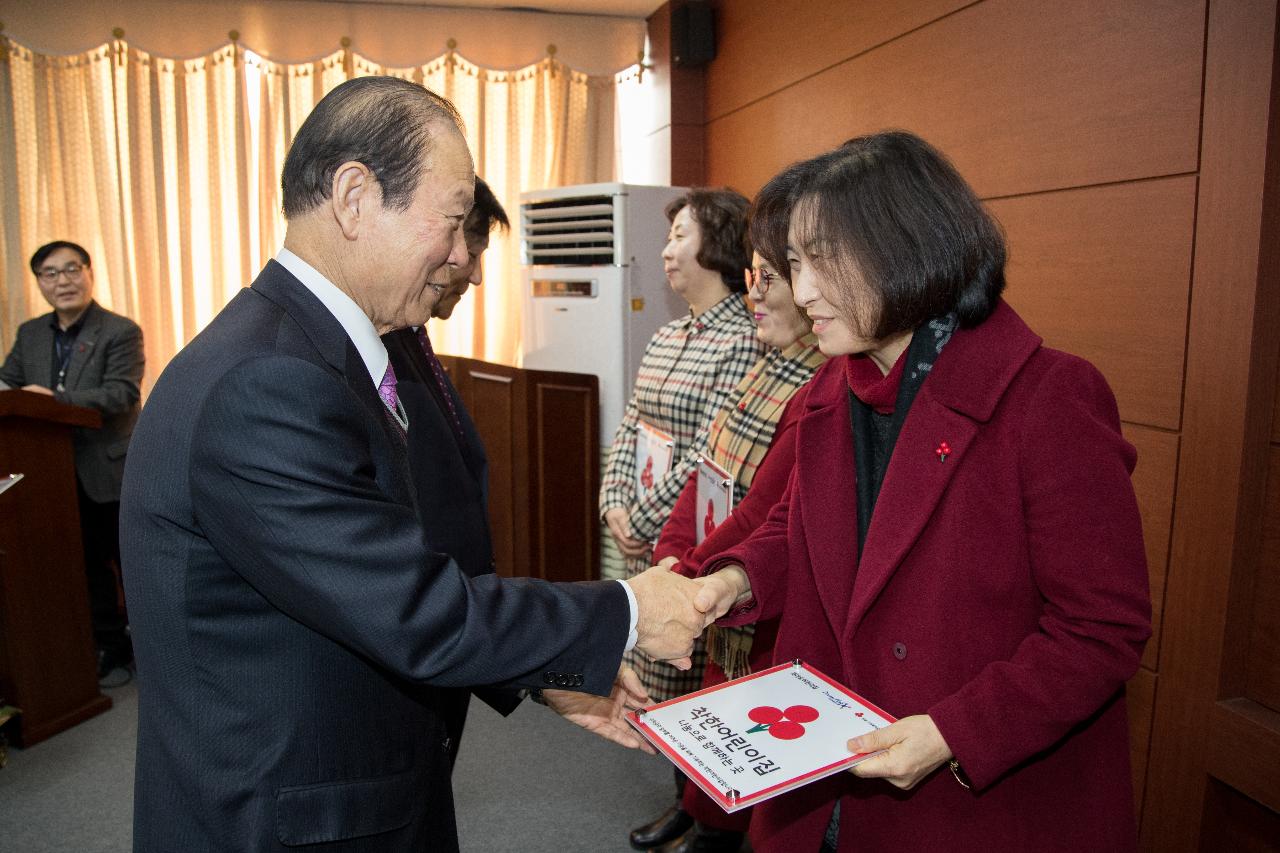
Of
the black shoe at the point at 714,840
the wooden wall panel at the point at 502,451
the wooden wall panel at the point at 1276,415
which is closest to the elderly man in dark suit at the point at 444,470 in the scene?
the black shoe at the point at 714,840

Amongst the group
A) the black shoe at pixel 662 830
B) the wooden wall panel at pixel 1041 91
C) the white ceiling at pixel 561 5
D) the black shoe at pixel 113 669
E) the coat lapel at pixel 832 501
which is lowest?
the black shoe at pixel 113 669

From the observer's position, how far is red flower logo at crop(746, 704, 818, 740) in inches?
43.6

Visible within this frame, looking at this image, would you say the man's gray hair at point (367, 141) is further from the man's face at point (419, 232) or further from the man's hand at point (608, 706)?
the man's hand at point (608, 706)

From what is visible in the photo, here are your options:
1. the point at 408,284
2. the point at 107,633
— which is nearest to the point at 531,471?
the point at 107,633

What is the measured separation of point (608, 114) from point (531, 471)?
6.49 ft

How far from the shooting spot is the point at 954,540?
1.14 metres

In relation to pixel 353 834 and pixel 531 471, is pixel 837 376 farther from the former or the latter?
pixel 531 471

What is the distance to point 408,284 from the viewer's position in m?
1.13

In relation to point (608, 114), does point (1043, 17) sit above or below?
below

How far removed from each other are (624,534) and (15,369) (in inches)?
112

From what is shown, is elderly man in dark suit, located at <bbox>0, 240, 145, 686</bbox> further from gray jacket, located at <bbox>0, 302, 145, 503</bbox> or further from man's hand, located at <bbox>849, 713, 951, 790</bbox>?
man's hand, located at <bbox>849, 713, 951, 790</bbox>

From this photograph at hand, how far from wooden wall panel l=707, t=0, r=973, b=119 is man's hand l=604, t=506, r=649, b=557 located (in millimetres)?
1655

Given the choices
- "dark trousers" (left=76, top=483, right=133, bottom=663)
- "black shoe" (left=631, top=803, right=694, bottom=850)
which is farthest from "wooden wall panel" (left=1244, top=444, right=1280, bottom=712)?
"dark trousers" (left=76, top=483, right=133, bottom=663)

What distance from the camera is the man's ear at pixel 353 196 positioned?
1066 mm
